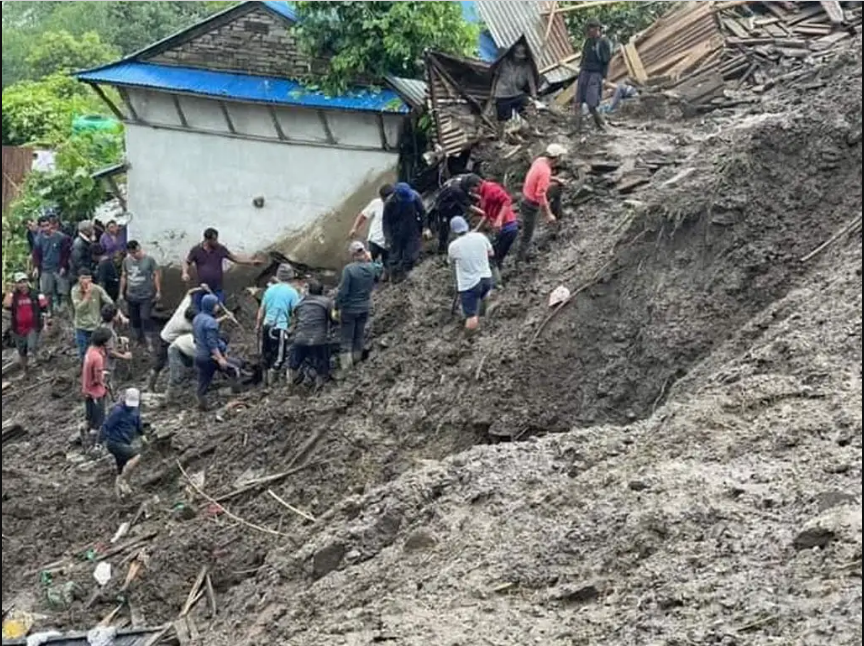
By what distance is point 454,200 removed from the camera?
51.9ft

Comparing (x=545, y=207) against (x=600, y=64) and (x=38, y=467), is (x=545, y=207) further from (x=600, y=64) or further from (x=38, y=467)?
(x=38, y=467)

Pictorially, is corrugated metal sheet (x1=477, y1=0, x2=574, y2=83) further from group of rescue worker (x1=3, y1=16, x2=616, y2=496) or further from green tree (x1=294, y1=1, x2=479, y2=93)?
green tree (x1=294, y1=1, x2=479, y2=93)

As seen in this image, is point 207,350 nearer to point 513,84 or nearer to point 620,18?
point 513,84

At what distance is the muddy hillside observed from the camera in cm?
763

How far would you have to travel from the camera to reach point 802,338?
9719 mm

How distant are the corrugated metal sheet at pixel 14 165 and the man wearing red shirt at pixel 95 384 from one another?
14.1m

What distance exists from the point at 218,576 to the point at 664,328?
14.9 feet

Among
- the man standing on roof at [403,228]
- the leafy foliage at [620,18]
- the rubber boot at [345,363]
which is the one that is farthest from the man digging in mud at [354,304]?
the leafy foliage at [620,18]

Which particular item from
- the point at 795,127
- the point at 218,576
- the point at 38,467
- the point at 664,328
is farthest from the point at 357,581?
the point at 38,467

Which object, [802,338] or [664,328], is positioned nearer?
[802,338]

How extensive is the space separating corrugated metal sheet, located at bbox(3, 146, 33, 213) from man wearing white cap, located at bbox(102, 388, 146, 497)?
16029 millimetres

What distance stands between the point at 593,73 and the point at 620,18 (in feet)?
17.7

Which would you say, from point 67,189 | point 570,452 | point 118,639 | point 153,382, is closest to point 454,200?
point 153,382

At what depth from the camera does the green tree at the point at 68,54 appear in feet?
132
